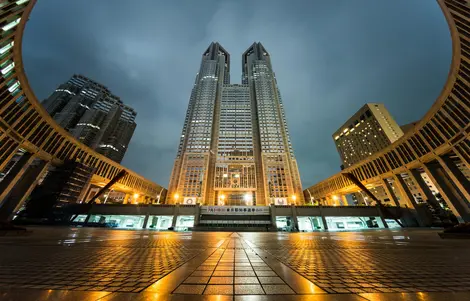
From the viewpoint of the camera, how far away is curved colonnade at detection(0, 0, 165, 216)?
18.4 m

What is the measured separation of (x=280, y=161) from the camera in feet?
205

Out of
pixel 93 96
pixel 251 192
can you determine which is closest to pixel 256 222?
pixel 251 192

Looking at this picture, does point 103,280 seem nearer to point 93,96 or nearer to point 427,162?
point 427,162

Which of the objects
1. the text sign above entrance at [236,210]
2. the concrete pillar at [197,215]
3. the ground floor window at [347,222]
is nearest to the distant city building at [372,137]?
the ground floor window at [347,222]

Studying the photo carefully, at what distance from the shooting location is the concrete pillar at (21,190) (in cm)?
2558

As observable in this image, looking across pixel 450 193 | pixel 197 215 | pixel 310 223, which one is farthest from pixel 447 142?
pixel 197 215

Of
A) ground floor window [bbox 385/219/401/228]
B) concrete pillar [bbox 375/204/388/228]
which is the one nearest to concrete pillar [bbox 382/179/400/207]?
concrete pillar [bbox 375/204/388/228]

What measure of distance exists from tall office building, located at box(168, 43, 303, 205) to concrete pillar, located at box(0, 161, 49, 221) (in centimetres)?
2959

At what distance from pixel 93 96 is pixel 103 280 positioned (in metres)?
127

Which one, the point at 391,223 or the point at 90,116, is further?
the point at 90,116

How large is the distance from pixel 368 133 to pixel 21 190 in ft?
343

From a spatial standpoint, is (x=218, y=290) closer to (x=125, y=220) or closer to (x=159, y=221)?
(x=159, y=221)

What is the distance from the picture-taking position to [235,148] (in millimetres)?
69562

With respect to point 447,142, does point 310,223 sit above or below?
below
